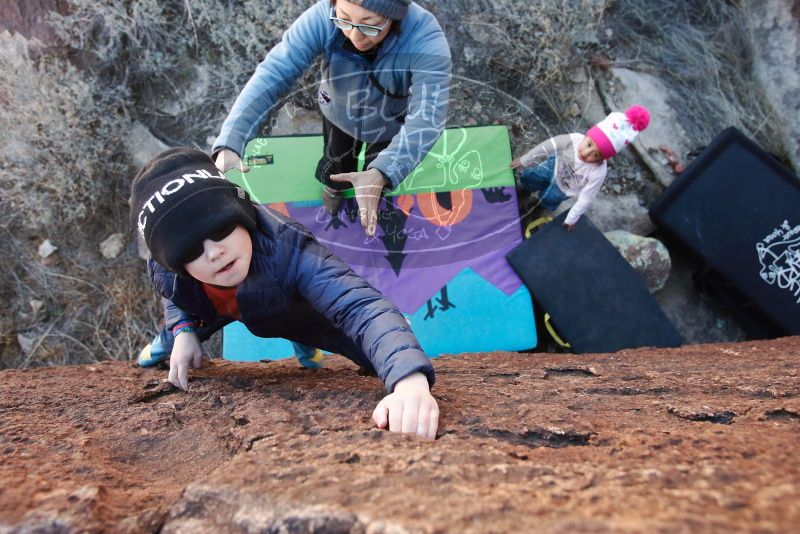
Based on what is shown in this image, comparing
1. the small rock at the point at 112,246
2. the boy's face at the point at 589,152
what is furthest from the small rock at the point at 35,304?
the boy's face at the point at 589,152

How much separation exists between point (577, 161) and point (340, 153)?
1.18 metres

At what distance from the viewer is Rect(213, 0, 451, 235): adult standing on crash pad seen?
4.78ft

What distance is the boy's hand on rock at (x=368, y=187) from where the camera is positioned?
1498mm

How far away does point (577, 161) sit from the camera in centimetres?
241

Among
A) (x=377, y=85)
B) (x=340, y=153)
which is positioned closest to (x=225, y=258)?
(x=377, y=85)

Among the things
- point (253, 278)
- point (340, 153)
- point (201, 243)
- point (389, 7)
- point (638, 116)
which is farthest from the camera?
point (638, 116)

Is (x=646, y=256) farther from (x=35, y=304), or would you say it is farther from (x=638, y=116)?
(x=35, y=304)

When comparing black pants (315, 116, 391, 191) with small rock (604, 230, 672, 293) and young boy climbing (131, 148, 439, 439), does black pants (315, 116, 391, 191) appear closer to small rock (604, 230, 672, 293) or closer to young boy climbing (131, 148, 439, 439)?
young boy climbing (131, 148, 439, 439)

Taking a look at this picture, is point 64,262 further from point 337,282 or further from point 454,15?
point 454,15

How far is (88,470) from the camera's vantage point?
35.5 inches

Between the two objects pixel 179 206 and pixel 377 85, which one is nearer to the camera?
pixel 179 206

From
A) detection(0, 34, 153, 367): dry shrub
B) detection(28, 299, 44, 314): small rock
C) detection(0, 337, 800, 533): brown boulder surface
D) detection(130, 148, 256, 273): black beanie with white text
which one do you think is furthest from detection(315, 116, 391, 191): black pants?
detection(28, 299, 44, 314): small rock

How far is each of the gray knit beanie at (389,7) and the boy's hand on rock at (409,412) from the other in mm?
976

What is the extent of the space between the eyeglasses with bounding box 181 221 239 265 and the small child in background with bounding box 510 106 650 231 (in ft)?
5.70
